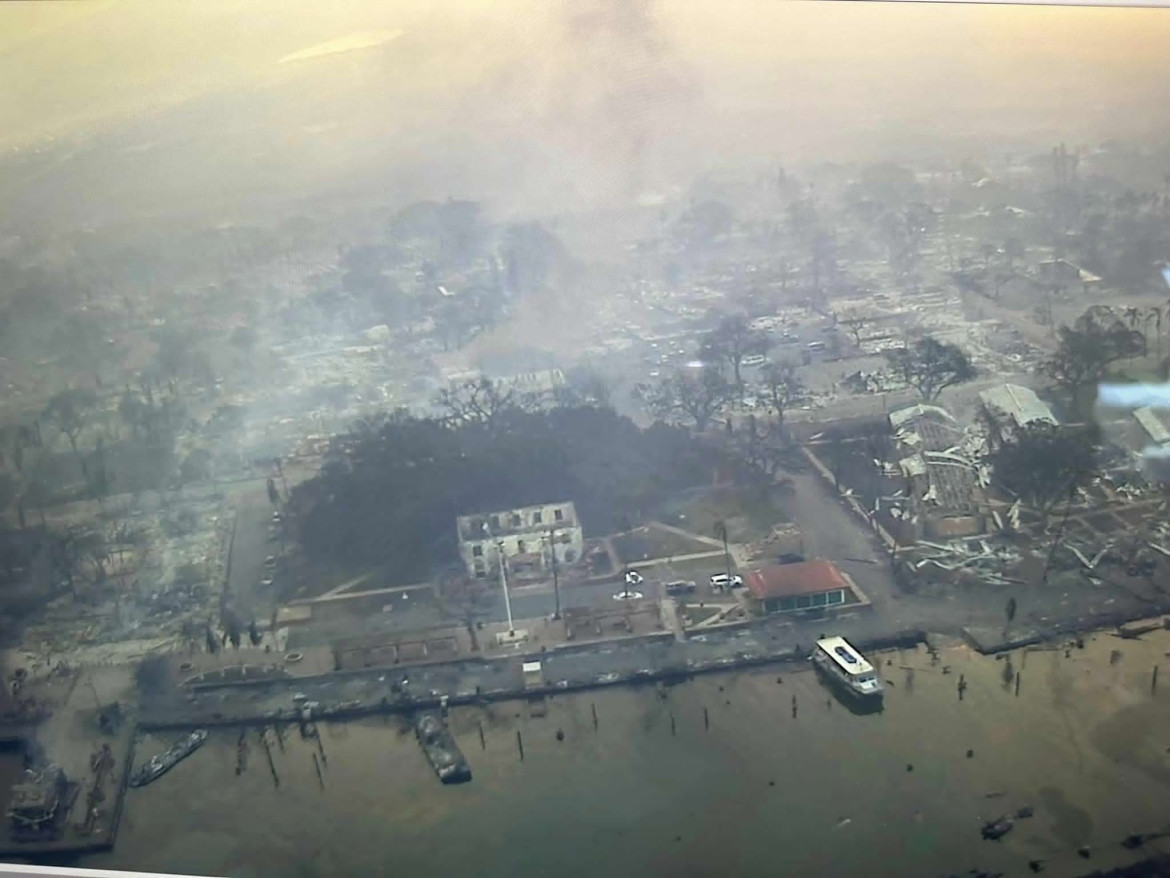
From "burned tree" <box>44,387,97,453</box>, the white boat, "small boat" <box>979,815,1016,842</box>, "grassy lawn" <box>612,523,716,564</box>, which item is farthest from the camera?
"burned tree" <box>44,387,97,453</box>

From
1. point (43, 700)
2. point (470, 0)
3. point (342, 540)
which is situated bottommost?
point (43, 700)

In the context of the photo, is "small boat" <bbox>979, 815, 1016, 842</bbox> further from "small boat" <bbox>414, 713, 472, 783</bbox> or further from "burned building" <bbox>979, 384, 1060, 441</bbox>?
"small boat" <bbox>414, 713, 472, 783</bbox>

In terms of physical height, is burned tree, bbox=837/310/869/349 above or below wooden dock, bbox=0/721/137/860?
above

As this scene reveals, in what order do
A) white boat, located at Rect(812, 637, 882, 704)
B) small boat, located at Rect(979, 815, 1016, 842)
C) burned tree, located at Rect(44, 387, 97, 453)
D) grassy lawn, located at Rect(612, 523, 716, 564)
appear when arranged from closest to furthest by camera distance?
1. small boat, located at Rect(979, 815, 1016, 842)
2. white boat, located at Rect(812, 637, 882, 704)
3. grassy lawn, located at Rect(612, 523, 716, 564)
4. burned tree, located at Rect(44, 387, 97, 453)

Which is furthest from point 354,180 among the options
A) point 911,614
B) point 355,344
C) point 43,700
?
point 911,614

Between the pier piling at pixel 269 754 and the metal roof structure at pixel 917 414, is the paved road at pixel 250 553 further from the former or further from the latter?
the metal roof structure at pixel 917 414

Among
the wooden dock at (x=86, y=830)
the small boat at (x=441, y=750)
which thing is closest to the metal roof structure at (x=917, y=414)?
the small boat at (x=441, y=750)

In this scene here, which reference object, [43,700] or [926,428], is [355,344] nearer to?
[43,700]

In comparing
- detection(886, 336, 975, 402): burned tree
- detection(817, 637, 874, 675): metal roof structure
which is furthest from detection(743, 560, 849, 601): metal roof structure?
detection(886, 336, 975, 402): burned tree
